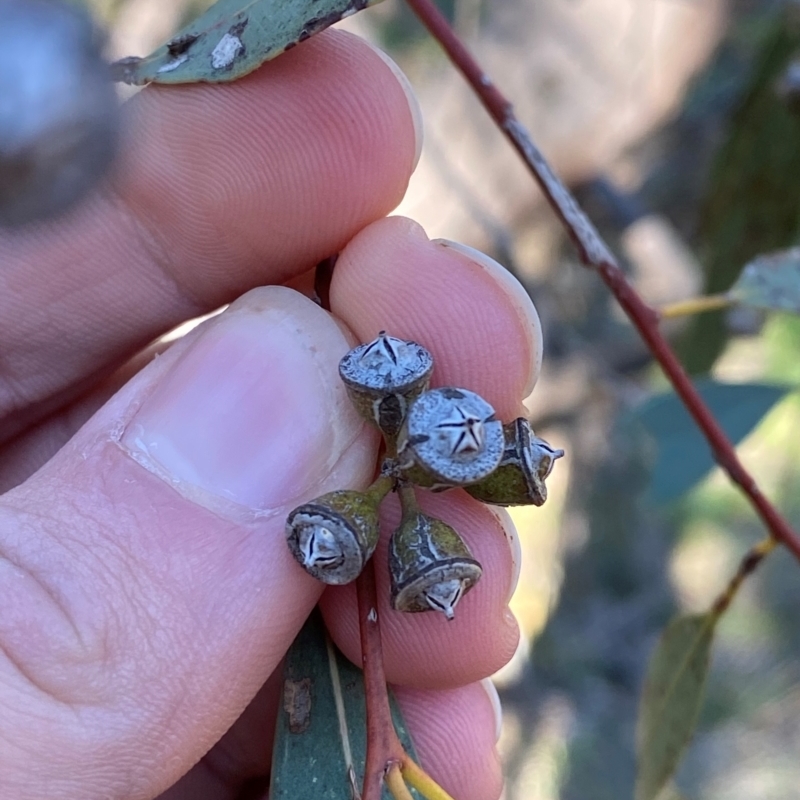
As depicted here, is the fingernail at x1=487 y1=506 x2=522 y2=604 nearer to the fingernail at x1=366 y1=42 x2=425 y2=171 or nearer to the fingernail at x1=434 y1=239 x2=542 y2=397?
the fingernail at x1=434 y1=239 x2=542 y2=397

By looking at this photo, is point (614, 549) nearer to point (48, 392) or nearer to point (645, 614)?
point (645, 614)

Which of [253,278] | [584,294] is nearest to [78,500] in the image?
[253,278]

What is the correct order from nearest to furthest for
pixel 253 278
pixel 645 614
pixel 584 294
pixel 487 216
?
pixel 253 278 < pixel 487 216 < pixel 584 294 < pixel 645 614

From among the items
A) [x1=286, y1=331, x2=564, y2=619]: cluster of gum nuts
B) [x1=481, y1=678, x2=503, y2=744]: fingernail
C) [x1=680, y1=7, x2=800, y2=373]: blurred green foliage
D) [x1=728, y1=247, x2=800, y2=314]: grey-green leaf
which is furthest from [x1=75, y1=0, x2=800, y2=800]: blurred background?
[x1=286, y1=331, x2=564, y2=619]: cluster of gum nuts

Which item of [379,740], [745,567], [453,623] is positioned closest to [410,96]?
[453,623]

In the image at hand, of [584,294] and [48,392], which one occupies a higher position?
[48,392]

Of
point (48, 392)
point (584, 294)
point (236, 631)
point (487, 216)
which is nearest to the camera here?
point (236, 631)

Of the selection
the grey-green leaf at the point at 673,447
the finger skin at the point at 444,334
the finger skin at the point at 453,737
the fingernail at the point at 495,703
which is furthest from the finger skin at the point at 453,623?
the grey-green leaf at the point at 673,447
